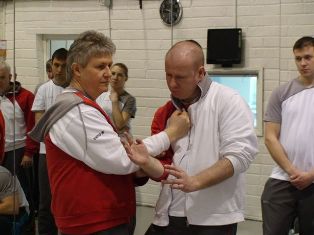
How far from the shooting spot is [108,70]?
164 cm

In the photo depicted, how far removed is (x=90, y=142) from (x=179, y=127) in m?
A: 0.34

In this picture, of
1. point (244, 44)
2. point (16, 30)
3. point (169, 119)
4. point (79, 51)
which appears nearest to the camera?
point (79, 51)

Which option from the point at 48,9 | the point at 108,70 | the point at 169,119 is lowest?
the point at 169,119

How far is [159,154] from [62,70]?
140 cm

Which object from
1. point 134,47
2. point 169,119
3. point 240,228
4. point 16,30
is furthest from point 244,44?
point 169,119

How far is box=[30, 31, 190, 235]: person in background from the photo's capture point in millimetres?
1533

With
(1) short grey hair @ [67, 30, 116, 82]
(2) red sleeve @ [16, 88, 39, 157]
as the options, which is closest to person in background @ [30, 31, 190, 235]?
(1) short grey hair @ [67, 30, 116, 82]

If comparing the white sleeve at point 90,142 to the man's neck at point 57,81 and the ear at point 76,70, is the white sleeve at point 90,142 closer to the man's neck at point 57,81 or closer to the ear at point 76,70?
the ear at point 76,70

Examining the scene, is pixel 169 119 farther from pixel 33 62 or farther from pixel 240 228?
pixel 240 228

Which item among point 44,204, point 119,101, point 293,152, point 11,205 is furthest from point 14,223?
point 293,152

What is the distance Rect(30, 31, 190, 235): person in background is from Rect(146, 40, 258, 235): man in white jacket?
0.24 feet

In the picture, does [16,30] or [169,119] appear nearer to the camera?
[169,119]

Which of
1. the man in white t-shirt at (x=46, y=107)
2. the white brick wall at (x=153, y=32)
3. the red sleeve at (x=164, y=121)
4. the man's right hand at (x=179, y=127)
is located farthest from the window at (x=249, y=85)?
the man's right hand at (x=179, y=127)

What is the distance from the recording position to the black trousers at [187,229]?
5.45 ft
